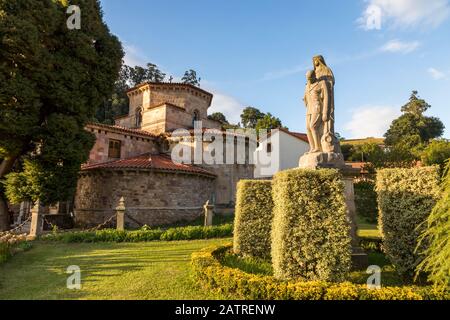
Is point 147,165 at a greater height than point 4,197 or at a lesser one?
greater

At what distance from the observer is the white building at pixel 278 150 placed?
3025 centimetres

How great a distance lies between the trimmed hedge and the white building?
22865 millimetres

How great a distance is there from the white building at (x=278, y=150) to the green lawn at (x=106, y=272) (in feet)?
63.2

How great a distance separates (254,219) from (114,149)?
17.2 metres

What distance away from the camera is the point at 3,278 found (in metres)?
7.75

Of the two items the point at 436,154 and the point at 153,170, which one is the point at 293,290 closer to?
the point at 153,170

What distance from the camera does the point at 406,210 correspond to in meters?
6.87

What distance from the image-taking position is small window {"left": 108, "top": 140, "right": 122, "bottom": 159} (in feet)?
74.3

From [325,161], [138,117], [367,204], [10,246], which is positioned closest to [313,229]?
[325,161]

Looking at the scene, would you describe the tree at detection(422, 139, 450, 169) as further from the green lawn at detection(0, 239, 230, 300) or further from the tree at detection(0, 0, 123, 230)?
the tree at detection(0, 0, 123, 230)

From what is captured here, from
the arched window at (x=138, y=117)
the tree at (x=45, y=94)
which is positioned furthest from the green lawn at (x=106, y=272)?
the arched window at (x=138, y=117)

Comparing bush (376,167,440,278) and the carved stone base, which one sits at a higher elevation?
the carved stone base

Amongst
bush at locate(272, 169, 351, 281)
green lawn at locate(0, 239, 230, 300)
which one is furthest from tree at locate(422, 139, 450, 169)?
bush at locate(272, 169, 351, 281)

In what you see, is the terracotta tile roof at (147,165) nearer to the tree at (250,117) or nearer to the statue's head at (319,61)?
the statue's head at (319,61)
